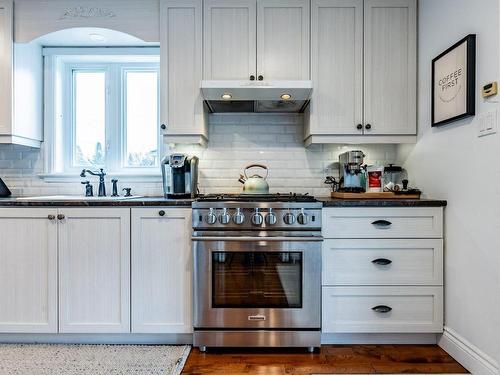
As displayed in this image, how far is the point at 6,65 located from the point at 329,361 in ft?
9.54

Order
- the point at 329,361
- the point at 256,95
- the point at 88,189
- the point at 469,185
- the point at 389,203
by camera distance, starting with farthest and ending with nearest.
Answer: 1. the point at 88,189
2. the point at 256,95
3. the point at 389,203
4. the point at 329,361
5. the point at 469,185

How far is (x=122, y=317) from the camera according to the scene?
219 centimetres

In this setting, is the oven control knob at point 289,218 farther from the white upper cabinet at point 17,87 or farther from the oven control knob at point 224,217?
the white upper cabinet at point 17,87

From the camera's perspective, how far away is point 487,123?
1796mm

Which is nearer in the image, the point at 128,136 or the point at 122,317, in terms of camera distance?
the point at 122,317

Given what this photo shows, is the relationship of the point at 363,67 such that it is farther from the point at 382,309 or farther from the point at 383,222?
the point at 382,309

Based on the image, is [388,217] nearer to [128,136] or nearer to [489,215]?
[489,215]

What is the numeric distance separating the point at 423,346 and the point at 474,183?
1081 millimetres

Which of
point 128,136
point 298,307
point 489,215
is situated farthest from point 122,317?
point 489,215

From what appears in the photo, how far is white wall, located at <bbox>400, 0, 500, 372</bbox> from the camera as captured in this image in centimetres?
177

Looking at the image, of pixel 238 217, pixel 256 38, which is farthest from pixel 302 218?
pixel 256 38

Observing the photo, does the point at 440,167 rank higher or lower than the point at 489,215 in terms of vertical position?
higher

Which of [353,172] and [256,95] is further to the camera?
[353,172]

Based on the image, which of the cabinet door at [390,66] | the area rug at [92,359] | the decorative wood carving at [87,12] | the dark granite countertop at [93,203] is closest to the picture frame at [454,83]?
the cabinet door at [390,66]
